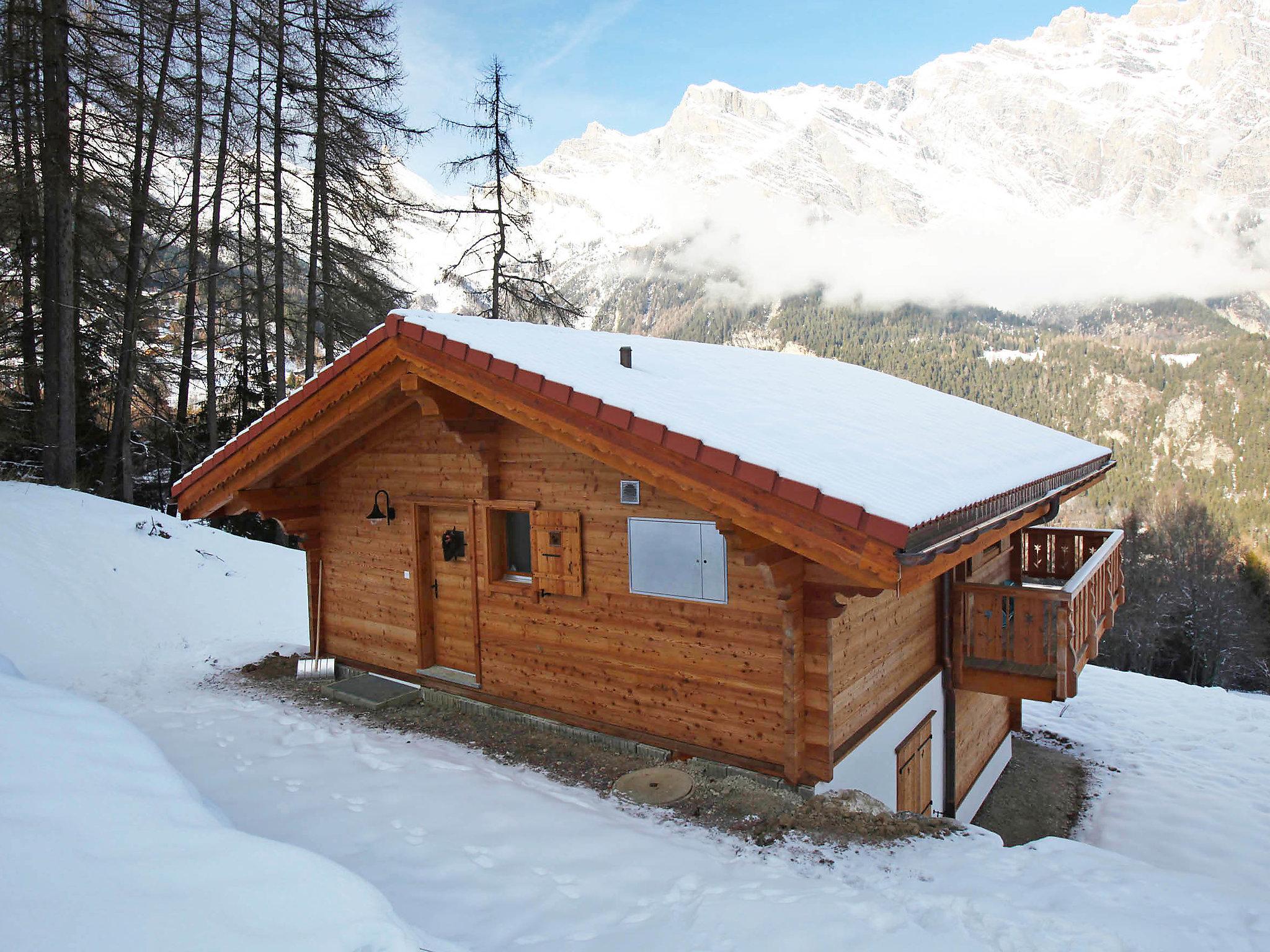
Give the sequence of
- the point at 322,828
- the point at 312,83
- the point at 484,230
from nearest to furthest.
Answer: the point at 322,828 → the point at 312,83 → the point at 484,230

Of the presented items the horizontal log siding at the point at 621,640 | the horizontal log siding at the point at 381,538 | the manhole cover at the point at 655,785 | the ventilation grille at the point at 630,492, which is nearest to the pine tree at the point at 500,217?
the horizontal log siding at the point at 381,538

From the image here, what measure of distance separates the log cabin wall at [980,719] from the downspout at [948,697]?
1.10 ft

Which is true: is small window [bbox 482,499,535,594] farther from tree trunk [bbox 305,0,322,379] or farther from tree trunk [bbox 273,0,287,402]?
tree trunk [bbox 273,0,287,402]

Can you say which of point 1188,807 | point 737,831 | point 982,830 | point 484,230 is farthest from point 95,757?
point 484,230

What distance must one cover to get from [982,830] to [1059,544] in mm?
7872

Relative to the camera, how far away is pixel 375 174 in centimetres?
1925

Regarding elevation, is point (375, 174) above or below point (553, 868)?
above

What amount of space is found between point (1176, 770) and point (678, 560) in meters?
9.44

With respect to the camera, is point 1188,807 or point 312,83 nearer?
point 1188,807

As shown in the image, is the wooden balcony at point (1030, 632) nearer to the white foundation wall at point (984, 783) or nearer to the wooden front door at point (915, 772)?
the wooden front door at point (915, 772)

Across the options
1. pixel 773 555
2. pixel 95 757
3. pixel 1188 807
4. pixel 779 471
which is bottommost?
pixel 1188 807

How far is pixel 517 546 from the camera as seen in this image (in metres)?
7.98

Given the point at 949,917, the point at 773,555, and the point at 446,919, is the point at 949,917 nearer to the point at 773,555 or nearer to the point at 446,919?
the point at 773,555

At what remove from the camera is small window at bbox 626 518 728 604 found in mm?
6328
